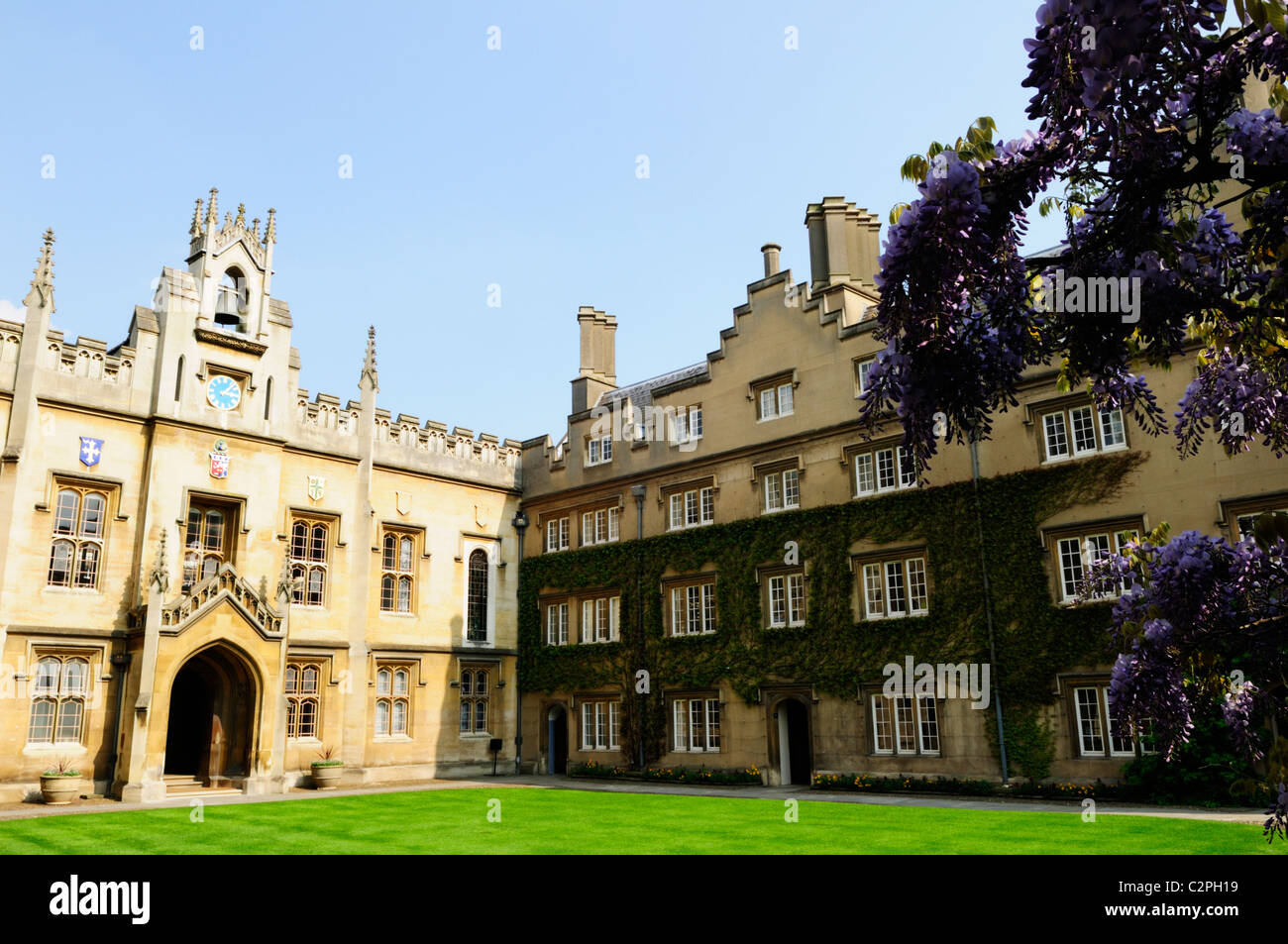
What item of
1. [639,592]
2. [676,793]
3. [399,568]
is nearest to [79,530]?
[399,568]

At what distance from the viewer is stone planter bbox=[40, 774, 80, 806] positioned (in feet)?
72.1

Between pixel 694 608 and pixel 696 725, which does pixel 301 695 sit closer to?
pixel 696 725

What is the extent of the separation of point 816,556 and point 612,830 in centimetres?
1325

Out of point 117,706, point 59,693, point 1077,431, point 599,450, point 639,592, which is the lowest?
point 117,706

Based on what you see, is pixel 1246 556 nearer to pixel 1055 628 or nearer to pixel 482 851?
pixel 482 851

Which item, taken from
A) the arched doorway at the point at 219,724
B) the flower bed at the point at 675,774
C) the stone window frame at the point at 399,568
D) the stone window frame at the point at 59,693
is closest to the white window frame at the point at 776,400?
the flower bed at the point at 675,774

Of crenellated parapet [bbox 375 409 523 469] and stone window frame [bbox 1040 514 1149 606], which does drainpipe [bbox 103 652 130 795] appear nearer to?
crenellated parapet [bbox 375 409 523 469]

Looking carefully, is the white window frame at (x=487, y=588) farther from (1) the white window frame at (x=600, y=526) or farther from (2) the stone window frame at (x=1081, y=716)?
(2) the stone window frame at (x=1081, y=716)

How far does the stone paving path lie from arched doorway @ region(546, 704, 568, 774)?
101 inches

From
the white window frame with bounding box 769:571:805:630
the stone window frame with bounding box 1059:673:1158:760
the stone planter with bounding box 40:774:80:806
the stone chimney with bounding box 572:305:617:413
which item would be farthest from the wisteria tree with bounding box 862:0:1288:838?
the stone chimney with bounding box 572:305:617:413

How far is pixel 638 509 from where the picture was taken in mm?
32188

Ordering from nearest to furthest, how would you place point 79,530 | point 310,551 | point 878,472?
point 79,530 → point 878,472 → point 310,551

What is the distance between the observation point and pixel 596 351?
131 feet
